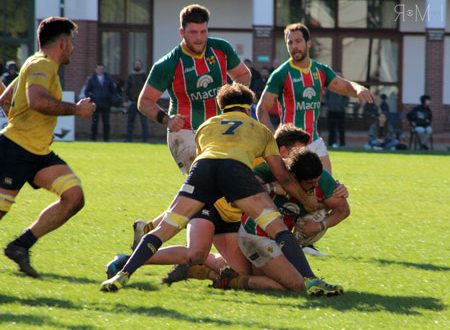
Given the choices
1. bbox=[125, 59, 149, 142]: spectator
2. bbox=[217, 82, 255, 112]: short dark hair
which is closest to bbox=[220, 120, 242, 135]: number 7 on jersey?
bbox=[217, 82, 255, 112]: short dark hair

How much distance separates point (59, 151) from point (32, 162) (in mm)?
15933

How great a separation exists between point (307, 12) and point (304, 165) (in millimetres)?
28282

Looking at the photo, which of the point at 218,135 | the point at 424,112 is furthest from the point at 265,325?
the point at 424,112

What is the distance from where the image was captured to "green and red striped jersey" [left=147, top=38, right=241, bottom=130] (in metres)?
10.5

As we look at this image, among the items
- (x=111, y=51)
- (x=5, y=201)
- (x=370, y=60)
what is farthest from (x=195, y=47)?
(x=370, y=60)

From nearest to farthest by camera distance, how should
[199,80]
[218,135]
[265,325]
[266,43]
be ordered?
[265,325], [218,135], [199,80], [266,43]

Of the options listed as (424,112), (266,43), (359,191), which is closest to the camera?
(359,191)

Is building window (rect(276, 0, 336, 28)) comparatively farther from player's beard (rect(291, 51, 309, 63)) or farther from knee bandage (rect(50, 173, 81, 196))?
knee bandage (rect(50, 173, 81, 196))

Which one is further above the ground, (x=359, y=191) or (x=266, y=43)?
(x=266, y=43)

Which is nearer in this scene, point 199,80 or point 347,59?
point 199,80

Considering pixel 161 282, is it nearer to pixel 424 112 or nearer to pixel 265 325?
pixel 265 325

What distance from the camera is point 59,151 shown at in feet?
81.9

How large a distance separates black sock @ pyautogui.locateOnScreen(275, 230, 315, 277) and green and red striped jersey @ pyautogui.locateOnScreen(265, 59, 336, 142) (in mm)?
3294

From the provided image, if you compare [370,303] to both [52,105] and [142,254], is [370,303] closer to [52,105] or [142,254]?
[142,254]
